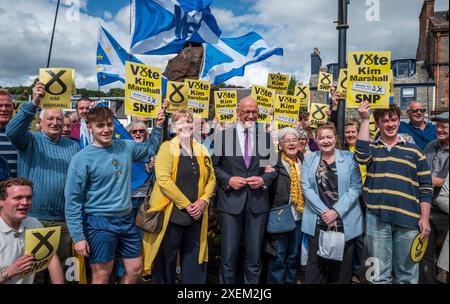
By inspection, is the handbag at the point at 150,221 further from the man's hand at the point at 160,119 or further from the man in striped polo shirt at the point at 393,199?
the man in striped polo shirt at the point at 393,199

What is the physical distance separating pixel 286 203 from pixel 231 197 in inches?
24.9

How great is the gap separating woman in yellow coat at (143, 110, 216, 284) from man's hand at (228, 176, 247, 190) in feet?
0.65

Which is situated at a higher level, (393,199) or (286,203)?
(393,199)

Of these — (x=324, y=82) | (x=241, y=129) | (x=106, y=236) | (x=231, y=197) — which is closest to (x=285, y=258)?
(x=231, y=197)

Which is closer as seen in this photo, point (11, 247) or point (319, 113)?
point (11, 247)

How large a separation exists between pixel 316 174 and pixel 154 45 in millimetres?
7114

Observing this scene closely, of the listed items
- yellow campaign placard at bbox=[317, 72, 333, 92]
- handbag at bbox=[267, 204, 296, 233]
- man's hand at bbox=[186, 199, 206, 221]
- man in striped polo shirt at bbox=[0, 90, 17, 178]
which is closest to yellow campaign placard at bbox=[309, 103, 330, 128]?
yellow campaign placard at bbox=[317, 72, 333, 92]

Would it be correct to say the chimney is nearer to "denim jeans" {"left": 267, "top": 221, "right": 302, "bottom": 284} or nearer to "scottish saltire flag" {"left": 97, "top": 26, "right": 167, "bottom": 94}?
"scottish saltire flag" {"left": 97, "top": 26, "right": 167, "bottom": 94}

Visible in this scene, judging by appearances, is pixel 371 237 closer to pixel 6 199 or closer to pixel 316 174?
pixel 316 174

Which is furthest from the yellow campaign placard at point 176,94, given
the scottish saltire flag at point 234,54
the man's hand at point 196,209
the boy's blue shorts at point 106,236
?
the scottish saltire flag at point 234,54

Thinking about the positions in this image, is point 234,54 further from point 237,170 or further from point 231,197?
point 231,197

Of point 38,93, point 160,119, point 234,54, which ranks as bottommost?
point 160,119

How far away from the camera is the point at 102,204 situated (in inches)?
127

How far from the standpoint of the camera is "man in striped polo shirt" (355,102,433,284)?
3.28 metres
